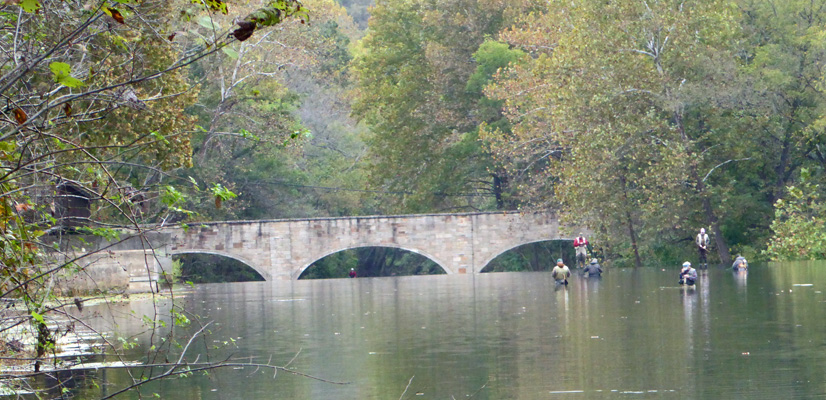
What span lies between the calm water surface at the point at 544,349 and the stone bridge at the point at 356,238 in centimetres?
2869

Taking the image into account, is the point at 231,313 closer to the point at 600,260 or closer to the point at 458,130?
the point at 600,260

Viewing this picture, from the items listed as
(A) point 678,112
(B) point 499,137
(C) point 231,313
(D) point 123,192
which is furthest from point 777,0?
(D) point 123,192

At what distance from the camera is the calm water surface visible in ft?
30.6

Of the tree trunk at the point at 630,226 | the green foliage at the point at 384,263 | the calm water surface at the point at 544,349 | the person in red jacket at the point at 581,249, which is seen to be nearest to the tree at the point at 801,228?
the tree trunk at the point at 630,226

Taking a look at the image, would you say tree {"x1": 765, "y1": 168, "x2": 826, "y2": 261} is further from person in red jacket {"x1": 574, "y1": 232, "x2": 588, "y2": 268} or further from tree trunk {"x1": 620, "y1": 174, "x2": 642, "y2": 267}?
person in red jacket {"x1": 574, "y1": 232, "x2": 588, "y2": 268}

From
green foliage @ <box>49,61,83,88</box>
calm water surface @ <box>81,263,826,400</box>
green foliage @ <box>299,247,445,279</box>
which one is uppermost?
green foliage @ <box>299,247,445,279</box>

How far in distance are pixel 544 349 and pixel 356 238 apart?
3912cm

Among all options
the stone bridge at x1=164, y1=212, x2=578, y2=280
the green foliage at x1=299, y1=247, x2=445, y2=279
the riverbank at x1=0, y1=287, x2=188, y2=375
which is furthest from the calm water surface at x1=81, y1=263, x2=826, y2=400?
the green foliage at x1=299, y1=247, x2=445, y2=279

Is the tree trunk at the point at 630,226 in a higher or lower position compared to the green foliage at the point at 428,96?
lower

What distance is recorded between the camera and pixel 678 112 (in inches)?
1454

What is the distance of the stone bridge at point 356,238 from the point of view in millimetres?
50312

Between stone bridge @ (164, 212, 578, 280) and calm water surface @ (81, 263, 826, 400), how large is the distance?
28.7 meters

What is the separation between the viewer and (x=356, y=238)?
51000 millimetres

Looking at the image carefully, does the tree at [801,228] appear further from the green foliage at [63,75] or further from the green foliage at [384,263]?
the green foliage at [63,75]
